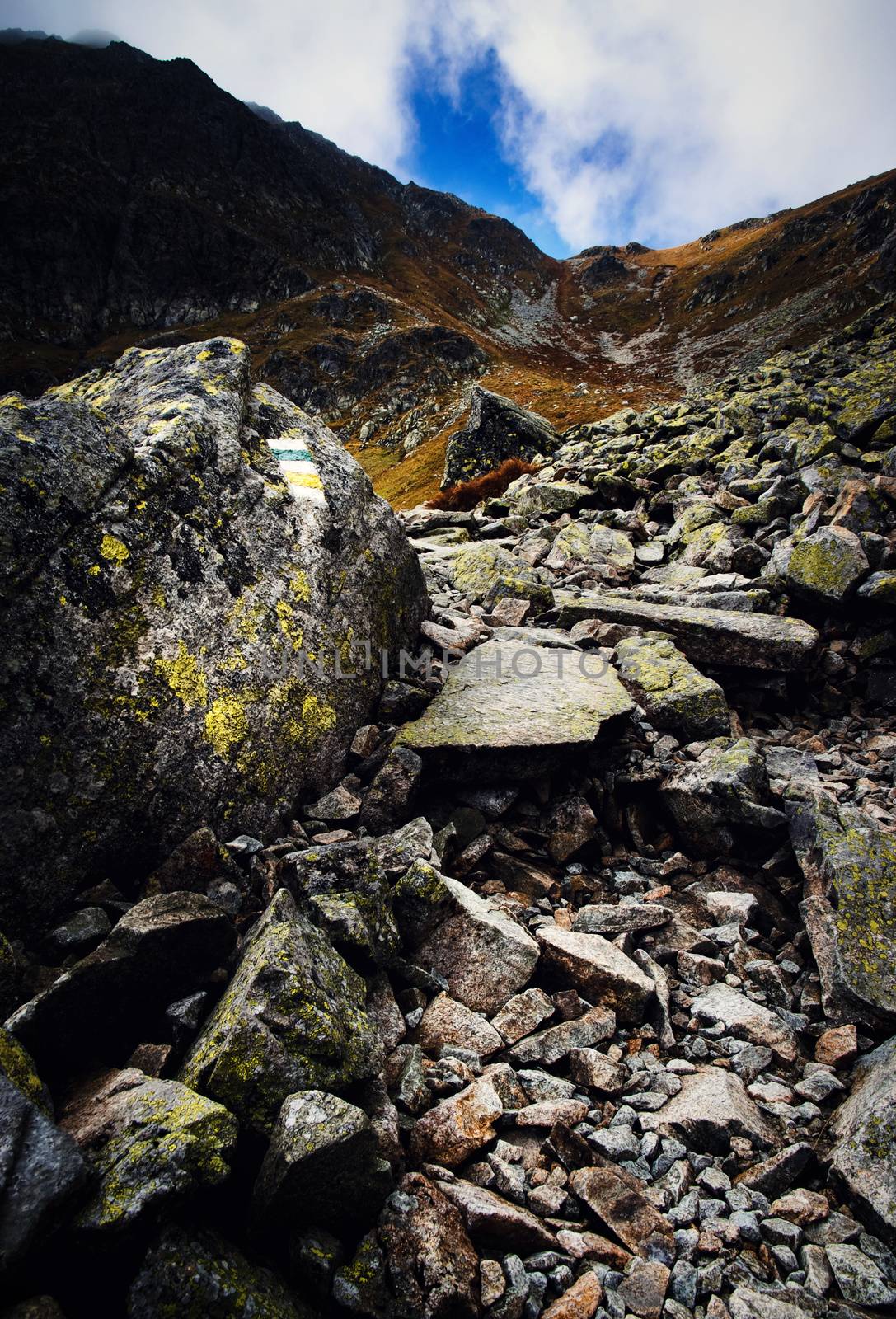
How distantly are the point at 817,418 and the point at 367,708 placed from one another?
1749 centimetres

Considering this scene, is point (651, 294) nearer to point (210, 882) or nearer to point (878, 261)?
point (878, 261)

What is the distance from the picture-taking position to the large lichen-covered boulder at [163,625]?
498 cm

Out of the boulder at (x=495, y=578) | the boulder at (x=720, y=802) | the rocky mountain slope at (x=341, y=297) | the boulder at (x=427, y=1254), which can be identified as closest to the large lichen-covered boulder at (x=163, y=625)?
the boulder at (x=427, y=1254)

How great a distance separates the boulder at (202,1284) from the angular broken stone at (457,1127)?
1.18 m

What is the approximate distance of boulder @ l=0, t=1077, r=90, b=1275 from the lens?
246cm

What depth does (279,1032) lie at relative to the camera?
147 inches

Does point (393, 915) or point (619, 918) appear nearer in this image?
point (393, 915)

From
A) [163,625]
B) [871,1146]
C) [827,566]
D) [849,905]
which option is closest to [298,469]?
[163,625]

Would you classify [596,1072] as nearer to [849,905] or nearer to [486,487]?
[849,905]

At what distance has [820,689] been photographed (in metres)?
9.73

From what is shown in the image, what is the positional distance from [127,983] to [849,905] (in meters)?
6.45

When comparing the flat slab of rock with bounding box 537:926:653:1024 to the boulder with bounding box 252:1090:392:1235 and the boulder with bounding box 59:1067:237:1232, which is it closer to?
the boulder with bounding box 252:1090:392:1235

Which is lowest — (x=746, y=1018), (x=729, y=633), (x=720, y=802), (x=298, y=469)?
(x=746, y=1018)

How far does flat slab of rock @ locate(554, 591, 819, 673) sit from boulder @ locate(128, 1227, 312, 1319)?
9.41 meters
